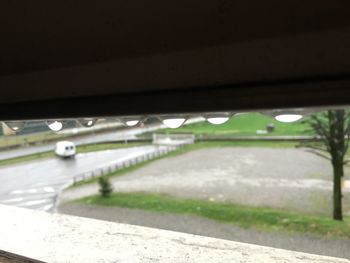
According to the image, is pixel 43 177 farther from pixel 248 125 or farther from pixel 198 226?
pixel 248 125

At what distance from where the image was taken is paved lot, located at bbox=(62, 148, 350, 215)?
13.0 ft

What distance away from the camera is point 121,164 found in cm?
632

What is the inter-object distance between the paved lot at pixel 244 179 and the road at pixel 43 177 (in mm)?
289

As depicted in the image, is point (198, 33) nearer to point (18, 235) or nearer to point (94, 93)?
point (94, 93)

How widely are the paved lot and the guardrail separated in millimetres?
269

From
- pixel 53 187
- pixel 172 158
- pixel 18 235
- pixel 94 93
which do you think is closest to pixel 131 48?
pixel 94 93

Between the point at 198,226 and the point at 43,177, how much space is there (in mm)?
2319

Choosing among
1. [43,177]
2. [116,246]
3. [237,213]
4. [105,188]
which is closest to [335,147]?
[237,213]

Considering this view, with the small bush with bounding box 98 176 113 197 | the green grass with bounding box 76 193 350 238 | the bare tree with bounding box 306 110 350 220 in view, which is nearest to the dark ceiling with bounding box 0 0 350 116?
the bare tree with bounding box 306 110 350 220

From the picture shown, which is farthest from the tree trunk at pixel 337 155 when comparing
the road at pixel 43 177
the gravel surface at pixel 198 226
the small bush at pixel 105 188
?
the small bush at pixel 105 188

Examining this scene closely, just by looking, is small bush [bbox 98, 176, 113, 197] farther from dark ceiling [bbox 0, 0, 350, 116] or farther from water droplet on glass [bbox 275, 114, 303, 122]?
water droplet on glass [bbox 275, 114, 303, 122]

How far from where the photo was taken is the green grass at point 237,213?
249 centimetres

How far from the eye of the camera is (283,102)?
1.14 ft

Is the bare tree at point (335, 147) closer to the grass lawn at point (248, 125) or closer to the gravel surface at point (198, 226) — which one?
the grass lawn at point (248, 125)
